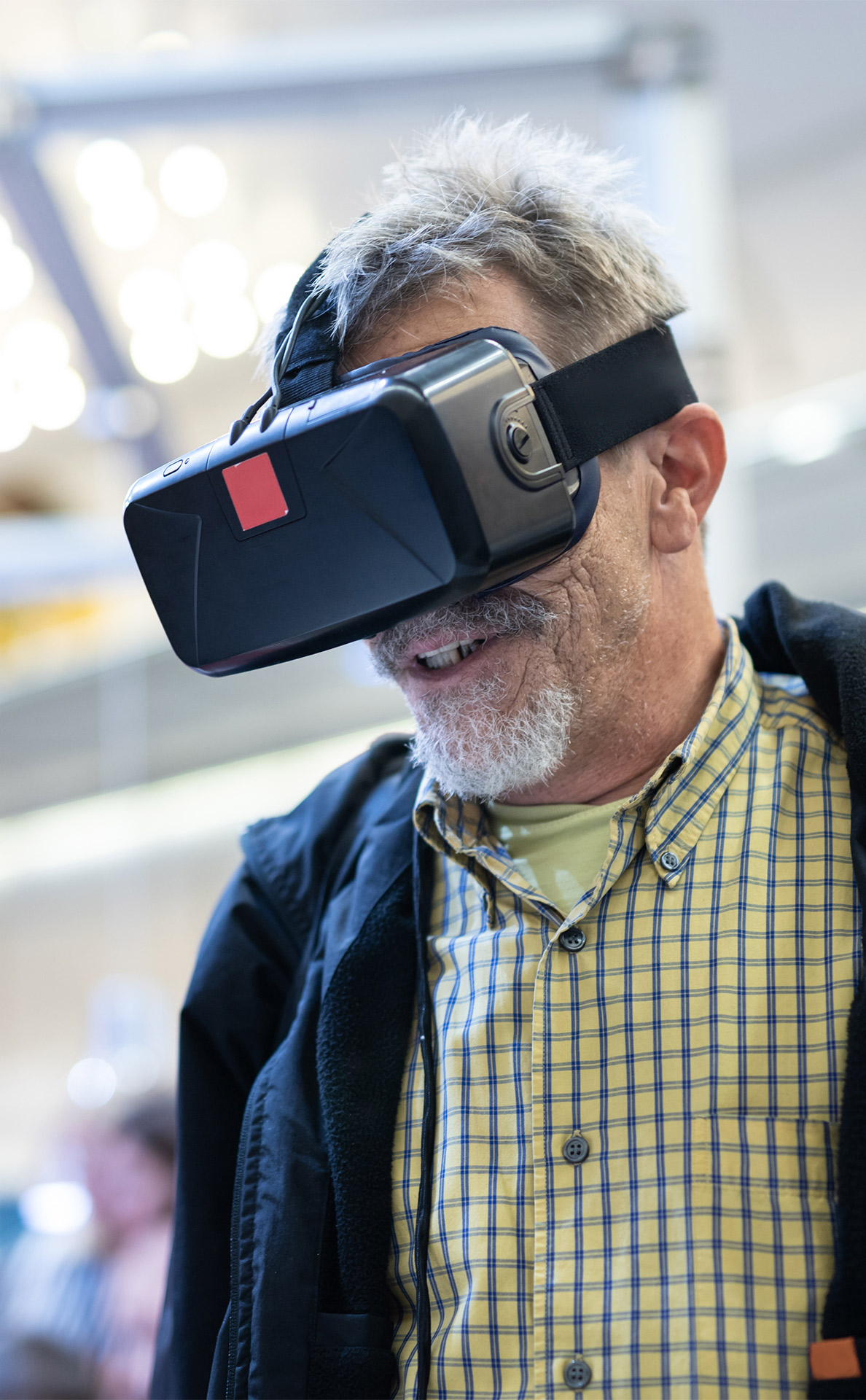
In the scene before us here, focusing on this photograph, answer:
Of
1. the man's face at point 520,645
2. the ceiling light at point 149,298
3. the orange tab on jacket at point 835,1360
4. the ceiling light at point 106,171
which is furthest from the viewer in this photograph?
the ceiling light at point 149,298

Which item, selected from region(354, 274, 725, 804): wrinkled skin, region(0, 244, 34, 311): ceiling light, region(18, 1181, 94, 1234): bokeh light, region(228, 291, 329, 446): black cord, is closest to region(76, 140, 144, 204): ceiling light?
region(0, 244, 34, 311): ceiling light

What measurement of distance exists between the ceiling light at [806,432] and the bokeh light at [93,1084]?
8.82 ft

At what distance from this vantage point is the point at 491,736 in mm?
965

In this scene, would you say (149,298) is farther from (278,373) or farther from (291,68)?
(278,373)

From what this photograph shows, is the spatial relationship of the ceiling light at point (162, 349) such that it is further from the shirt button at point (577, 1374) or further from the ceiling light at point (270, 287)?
the shirt button at point (577, 1374)

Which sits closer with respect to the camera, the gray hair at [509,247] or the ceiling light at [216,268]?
the gray hair at [509,247]

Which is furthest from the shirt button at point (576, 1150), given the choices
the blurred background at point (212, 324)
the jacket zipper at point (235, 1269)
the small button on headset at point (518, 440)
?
the blurred background at point (212, 324)

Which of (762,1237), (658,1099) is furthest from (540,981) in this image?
(762,1237)

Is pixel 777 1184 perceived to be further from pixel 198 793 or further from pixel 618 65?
pixel 198 793

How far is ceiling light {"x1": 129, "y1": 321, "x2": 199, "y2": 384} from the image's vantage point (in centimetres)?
308

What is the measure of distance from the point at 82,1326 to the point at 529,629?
6.29 feet

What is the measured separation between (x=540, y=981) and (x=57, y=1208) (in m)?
2.63

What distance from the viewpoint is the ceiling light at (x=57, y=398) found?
3266 mm

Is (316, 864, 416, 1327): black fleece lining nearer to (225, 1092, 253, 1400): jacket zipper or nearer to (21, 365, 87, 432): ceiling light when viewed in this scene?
(225, 1092, 253, 1400): jacket zipper
